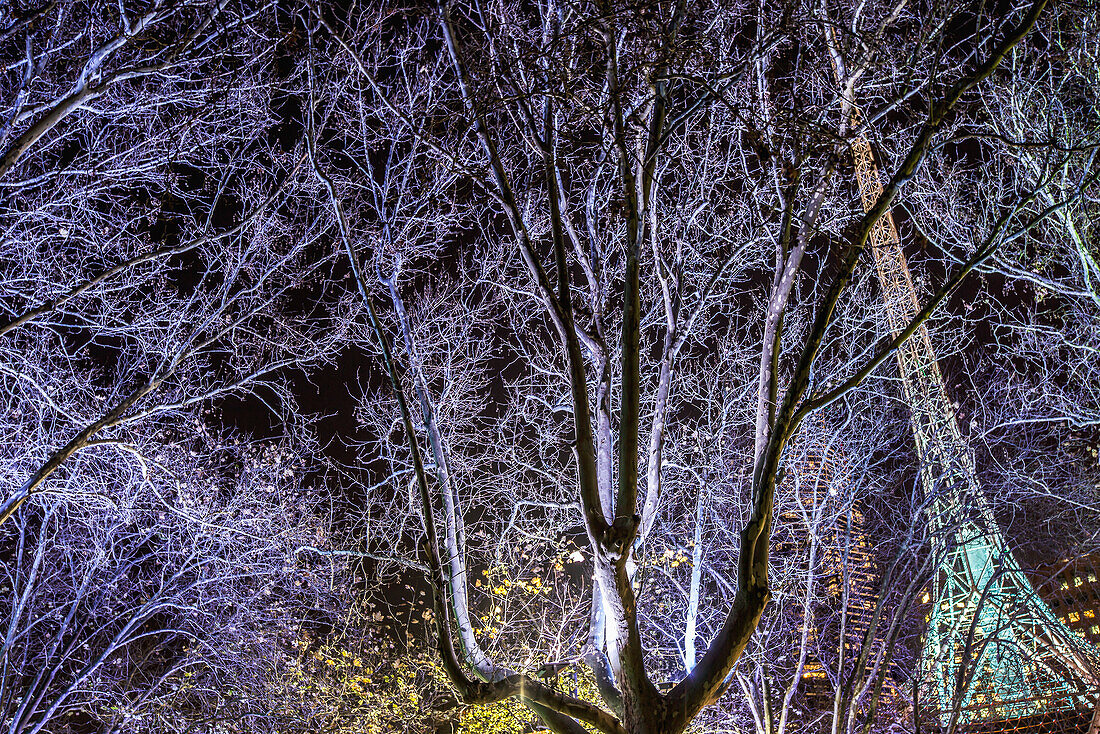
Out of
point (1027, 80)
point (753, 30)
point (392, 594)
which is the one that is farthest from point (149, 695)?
point (1027, 80)

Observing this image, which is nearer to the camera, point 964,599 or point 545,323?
point 964,599

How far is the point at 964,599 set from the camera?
6953 millimetres

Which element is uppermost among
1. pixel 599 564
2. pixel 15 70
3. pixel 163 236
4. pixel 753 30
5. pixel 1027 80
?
pixel 1027 80

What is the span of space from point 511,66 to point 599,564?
385cm

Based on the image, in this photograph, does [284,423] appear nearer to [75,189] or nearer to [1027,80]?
[75,189]

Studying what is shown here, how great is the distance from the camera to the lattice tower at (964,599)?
622 centimetres

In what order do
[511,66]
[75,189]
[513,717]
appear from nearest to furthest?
[511,66] → [75,189] → [513,717]

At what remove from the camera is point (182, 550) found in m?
10.5

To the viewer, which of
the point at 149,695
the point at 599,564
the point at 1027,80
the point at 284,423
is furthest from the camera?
the point at 149,695

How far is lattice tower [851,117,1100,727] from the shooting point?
6.22m

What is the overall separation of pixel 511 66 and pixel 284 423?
20.4 ft

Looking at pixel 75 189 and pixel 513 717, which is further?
pixel 513 717

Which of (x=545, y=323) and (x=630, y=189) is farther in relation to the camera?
(x=545, y=323)

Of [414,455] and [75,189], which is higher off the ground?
[75,189]
